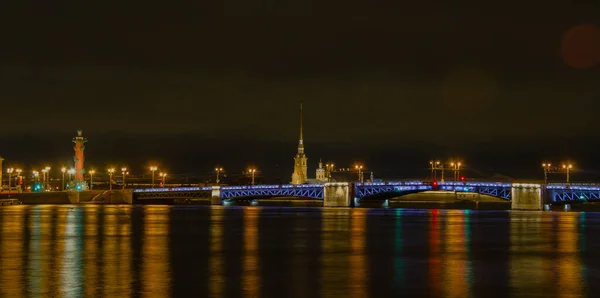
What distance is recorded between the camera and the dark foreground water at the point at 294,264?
106ft

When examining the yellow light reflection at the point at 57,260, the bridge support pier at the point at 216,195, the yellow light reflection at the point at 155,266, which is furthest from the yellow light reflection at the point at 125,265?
the bridge support pier at the point at 216,195

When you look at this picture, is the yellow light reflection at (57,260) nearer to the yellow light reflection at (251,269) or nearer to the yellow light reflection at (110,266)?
the yellow light reflection at (110,266)

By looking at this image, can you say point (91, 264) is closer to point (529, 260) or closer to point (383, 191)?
point (529, 260)

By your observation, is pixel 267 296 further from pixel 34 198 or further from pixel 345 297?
pixel 34 198

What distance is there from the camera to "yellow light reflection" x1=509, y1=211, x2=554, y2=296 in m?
34.6

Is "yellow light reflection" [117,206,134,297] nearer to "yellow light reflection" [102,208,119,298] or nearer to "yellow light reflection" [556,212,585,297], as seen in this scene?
A: "yellow light reflection" [102,208,119,298]

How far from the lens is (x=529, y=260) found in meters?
45.0

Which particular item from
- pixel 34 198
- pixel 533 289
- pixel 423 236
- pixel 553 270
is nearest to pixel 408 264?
pixel 553 270

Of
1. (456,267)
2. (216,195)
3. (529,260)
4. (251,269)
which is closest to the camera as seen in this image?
(251,269)

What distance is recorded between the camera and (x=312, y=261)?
43.5m

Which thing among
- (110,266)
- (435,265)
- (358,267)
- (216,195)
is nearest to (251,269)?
(358,267)

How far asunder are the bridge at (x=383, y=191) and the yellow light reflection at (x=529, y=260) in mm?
73379

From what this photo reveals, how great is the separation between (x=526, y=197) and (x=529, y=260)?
103 meters

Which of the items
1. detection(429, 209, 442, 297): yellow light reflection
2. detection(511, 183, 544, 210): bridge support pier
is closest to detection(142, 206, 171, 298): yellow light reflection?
detection(429, 209, 442, 297): yellow light reflection
